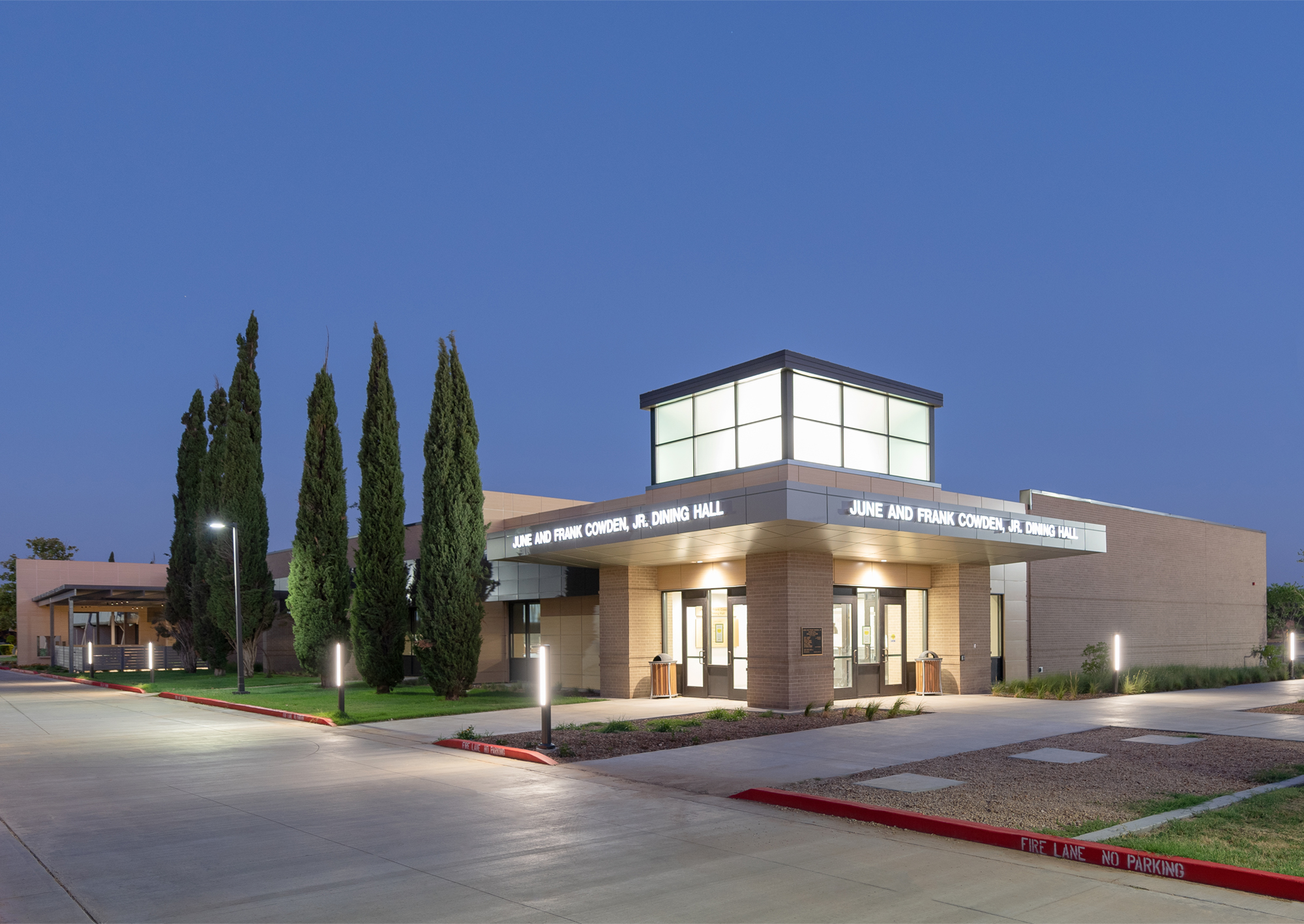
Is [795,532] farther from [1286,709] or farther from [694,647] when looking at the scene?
[1286,709]

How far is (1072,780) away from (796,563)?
1039 cm

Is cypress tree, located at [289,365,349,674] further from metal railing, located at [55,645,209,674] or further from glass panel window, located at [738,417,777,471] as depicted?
metal railing, located at [55,645,209,674]

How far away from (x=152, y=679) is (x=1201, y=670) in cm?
3388

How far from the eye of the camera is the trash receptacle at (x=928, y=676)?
2552 centimetres

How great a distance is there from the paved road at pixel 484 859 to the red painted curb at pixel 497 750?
1.92 feet

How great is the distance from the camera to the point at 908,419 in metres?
25.2

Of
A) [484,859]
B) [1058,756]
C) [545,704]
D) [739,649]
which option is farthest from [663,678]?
[484,859]

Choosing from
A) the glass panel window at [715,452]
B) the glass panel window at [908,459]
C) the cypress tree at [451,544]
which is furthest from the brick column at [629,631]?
the glass panel window at [908,459]

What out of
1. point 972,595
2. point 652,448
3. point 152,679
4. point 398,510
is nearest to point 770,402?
point 652,448

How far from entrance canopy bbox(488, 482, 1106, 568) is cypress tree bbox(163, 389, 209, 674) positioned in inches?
1036

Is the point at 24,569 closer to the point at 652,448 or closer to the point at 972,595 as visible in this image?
the point at 652,448

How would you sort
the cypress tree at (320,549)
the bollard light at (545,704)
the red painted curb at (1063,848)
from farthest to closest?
the cypress tree at (320,549)
the bollard light at (545,704)
the red painted curb at (1063,848)

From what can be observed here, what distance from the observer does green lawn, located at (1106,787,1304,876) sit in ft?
26.2

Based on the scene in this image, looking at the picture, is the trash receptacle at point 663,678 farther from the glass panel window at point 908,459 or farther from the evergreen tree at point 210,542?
the evergreen tree at point 210,542
